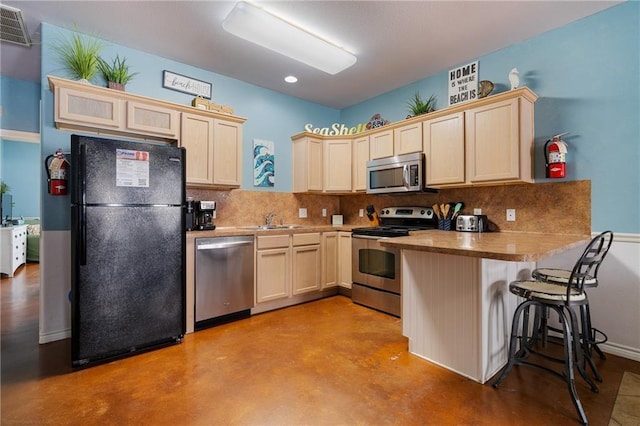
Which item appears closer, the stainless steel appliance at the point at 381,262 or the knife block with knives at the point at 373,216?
the stainless steel appliance at the point at 381,262

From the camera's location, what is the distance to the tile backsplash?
2.60 m

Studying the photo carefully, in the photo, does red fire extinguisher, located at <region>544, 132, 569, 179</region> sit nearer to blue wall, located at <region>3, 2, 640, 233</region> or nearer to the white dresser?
blue wall, located at <region>3, 2, 640, 233</region>

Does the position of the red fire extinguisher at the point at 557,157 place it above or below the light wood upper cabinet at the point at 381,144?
below

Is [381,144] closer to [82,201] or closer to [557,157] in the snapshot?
[557,157]

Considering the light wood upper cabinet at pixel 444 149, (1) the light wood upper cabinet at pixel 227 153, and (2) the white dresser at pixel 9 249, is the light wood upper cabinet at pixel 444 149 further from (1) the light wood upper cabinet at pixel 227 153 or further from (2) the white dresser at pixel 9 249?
(2) the white dresser at pixel 9 249

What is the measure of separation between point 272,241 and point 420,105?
237cm

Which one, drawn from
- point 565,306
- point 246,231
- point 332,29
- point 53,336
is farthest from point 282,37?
point 53,336

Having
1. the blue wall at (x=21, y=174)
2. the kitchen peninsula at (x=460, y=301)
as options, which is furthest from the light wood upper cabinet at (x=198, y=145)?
the blue wall at (x=21, y=174)

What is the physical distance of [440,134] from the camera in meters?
3.19

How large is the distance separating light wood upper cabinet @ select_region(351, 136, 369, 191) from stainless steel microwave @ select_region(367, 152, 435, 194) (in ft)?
0.54

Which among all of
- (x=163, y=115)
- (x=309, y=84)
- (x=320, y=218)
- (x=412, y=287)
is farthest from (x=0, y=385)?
(x=309, y=84)

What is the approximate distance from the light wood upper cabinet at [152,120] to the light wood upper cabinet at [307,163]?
168 cm

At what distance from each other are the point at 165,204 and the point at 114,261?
0.57 metres

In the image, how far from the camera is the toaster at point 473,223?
306cm
